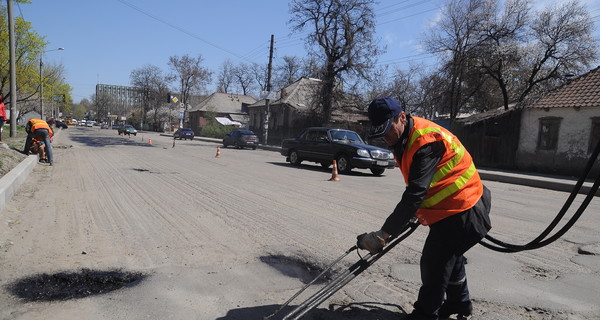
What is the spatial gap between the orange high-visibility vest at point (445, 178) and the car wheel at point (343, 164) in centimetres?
1116

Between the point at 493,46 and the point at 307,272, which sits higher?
the point at 493,46

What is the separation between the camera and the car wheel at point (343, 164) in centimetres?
1381

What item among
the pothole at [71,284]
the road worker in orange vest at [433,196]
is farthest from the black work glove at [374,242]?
the pothole at [71,284]

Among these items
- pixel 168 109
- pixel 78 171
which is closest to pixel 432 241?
pixel 78 171

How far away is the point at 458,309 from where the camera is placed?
3.02 meters

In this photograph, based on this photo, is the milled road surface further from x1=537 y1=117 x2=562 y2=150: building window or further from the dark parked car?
x1=537 y1=117 x2=562 y2=150: building window

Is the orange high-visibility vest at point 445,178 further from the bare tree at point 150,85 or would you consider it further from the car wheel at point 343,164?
the bare tree at point 150,85

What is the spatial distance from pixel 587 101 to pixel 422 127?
18943 millimetres

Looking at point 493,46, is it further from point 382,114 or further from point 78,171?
point 382,114

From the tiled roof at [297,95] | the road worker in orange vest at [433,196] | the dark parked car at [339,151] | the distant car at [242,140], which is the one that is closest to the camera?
the road worker in orange vest at [433,196]

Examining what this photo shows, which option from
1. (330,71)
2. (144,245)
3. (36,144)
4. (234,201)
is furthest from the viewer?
(330,71)

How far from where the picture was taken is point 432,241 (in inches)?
107

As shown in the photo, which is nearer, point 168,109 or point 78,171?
point 78,171

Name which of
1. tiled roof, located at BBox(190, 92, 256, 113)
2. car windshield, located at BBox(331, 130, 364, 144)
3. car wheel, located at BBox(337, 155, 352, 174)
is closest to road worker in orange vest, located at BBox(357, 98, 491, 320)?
car wheel, located at BBox(337, 155, 352, 174)
